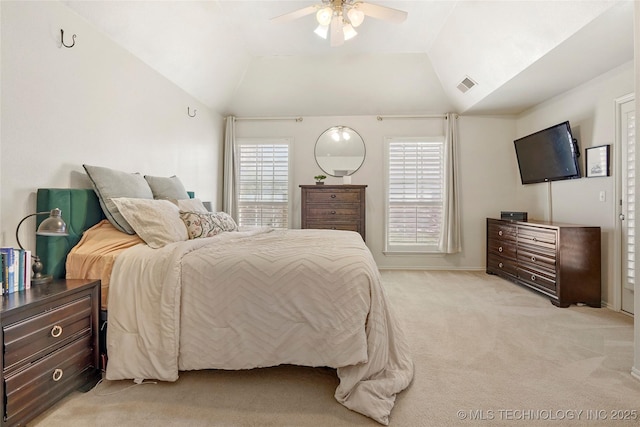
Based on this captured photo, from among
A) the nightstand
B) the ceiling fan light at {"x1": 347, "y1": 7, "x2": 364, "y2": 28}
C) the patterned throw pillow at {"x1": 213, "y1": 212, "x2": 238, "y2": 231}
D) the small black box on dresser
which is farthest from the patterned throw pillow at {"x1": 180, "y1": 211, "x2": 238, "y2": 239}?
the small black box on dresser

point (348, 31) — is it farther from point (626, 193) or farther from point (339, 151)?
point (626, 193)

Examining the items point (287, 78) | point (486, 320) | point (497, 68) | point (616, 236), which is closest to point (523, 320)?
point (486, 320)

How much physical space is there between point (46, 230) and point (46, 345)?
57 cm

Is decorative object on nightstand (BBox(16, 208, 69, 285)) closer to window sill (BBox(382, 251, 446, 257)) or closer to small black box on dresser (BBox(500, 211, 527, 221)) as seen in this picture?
→ window sill (BBox(382, 251, 446, 257))

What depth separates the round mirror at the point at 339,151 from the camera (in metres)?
4.88

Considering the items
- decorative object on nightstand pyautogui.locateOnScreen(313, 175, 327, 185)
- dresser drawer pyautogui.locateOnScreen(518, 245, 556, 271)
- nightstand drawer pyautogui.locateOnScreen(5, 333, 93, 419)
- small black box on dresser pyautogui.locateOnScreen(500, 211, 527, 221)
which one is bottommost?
nightstand drawer pyautogui.locateOnScreen(5, 333, 93, 419)

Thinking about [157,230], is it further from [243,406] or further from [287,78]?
[287,78]

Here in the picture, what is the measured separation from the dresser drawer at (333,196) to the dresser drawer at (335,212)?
7cm

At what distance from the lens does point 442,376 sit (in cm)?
183

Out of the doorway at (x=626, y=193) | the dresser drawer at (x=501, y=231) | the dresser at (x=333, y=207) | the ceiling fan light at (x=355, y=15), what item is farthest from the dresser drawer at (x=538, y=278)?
the ceiling fan light at (x=355, y=15)

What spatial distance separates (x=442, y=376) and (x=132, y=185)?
2.55 meters

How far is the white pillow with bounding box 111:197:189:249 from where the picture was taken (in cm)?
205

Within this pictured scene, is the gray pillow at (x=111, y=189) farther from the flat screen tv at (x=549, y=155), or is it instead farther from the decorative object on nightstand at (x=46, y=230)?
the flat screen tv at (x=549, y=155)

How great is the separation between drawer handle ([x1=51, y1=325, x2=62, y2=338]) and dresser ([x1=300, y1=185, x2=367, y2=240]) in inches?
117
